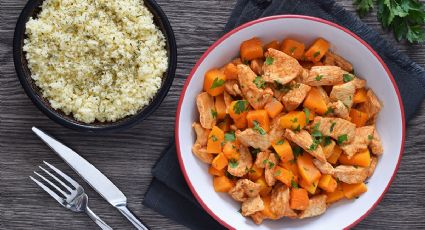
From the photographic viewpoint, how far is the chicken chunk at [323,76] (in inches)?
94.3

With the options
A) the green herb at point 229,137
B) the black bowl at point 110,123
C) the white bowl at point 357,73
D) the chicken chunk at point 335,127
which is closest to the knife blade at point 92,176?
the black bowl at point 110,123

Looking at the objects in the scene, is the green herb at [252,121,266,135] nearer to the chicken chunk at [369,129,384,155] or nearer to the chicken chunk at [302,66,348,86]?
the chicken chunk at [302,66,348,86]

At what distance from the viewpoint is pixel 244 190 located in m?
2.47

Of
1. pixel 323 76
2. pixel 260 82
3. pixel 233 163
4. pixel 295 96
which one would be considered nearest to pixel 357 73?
pixel 323 76

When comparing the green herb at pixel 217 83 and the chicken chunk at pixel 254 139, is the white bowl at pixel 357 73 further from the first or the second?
the chicken chunk at pixel 254 139

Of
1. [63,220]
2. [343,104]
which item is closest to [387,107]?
[343,104]

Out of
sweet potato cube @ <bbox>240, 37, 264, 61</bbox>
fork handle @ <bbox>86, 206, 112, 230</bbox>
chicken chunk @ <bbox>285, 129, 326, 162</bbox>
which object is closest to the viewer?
chicken chunk @ <bbox>285, 129, 326, 162</bbox>

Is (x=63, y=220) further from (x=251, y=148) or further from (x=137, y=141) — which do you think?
(x=251, y=148)

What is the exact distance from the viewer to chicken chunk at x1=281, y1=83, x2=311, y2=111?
2.37 meters

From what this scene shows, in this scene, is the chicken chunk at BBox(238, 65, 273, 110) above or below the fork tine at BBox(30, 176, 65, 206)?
above

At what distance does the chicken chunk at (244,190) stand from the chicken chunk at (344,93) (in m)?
0.50

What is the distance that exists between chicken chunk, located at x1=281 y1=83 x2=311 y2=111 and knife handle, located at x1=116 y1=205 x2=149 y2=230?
0.93 metres

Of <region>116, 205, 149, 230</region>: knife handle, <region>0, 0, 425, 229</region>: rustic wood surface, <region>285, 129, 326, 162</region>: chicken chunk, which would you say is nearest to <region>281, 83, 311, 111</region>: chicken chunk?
<region>285, 129, 326, 162</region>: chicken chunk

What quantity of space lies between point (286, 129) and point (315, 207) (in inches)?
15.0
